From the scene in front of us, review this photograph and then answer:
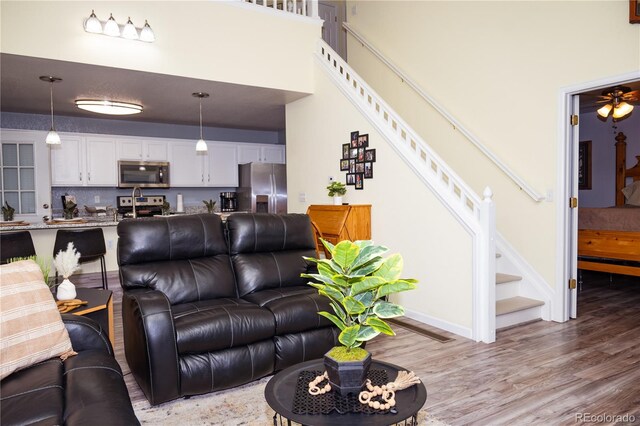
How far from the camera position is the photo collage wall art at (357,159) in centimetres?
475

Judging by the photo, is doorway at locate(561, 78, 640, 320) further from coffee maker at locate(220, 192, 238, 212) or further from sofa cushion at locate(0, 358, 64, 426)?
sofa cushion at locate(0, 358, 64, 426)

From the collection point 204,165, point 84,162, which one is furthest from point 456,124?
point 84,162

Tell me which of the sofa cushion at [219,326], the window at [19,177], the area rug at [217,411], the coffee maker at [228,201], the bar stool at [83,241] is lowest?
the area rug at [217,411]

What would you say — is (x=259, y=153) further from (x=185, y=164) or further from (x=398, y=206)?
(x=398, y=206)

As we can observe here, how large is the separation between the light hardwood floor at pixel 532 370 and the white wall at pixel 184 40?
277 centimetres

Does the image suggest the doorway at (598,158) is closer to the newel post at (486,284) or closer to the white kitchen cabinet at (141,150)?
the newel post at (486,284)

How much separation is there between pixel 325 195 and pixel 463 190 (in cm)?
219

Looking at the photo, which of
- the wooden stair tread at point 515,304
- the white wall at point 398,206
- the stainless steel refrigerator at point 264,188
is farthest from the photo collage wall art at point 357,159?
the stainless steel refrigerator at point 264,188

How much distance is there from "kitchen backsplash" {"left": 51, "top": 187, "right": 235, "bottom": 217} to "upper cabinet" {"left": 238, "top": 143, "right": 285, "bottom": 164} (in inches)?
30.1

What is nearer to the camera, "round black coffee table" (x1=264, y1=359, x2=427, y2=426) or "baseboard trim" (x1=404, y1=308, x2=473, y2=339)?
"round black coffee table" (x1=264, y1=359, x2=427, y2=426)

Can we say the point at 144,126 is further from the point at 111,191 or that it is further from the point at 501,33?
the point at 501,33

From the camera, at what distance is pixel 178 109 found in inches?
263

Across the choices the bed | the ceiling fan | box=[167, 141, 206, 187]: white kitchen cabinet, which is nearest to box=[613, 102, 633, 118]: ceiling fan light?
the ceiling fan

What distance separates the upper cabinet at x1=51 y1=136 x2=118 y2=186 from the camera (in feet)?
22.1
